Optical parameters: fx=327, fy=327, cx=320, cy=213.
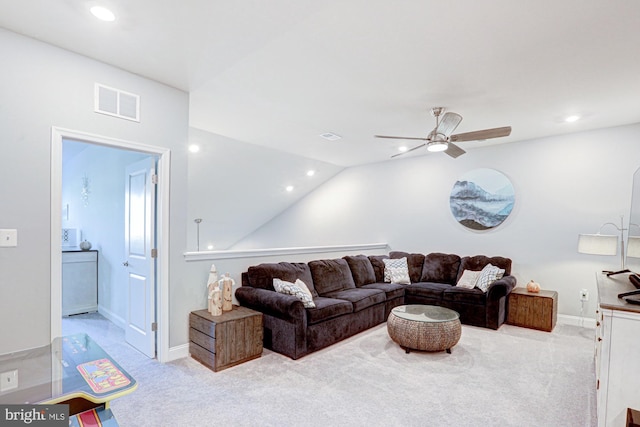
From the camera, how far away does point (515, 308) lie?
14.4ft

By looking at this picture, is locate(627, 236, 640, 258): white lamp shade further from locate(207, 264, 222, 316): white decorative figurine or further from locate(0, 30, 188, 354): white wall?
locate(0, 30, 188, 354): white wall

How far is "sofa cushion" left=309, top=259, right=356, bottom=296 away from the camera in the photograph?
425 centimetres

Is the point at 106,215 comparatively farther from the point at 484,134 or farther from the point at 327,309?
the point at 484,134

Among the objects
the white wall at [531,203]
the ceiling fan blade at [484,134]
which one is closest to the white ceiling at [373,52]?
the ceiling fan blade at [484,134]

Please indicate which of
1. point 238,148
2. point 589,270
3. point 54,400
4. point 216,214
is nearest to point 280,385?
point 54,400

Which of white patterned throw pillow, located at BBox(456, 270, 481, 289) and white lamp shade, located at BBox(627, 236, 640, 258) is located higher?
white lamp shade, located at BBox(627, 236, 640, 258)

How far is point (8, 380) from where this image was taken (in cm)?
144

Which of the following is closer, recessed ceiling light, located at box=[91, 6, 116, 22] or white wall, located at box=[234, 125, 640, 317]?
recessed ceiling light, located at box=[91, 6, 116, 22]

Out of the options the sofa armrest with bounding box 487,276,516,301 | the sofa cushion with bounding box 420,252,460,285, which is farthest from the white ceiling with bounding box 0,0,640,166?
the sofa cushion with bounding box 420,252,460,285

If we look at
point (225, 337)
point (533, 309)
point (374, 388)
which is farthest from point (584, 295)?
point (225, 337)

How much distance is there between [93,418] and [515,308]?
472 centimetres

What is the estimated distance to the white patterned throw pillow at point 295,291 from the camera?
3.44 meters

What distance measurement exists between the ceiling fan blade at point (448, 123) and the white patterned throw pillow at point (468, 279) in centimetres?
223

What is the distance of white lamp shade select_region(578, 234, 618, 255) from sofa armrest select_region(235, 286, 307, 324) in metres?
3.47
